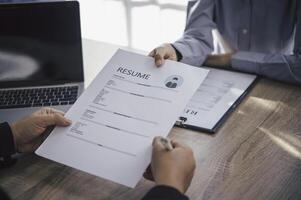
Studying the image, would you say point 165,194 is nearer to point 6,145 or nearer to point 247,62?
point 6,145

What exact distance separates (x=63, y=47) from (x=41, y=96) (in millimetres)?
176

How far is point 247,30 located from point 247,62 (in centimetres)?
23

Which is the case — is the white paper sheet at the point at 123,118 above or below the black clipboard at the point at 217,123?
above

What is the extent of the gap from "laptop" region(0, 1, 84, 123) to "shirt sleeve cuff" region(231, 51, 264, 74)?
1.70ft

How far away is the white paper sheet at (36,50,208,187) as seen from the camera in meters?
0.86

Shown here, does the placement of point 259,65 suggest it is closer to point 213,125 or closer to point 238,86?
point 238,86

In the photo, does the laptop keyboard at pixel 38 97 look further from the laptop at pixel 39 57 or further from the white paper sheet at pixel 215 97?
the white paper sheet at pixel 215 97

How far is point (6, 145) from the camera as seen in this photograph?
97cm

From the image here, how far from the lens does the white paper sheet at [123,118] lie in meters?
0.86

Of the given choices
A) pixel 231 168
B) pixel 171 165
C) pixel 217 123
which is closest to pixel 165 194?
pixel 171 165

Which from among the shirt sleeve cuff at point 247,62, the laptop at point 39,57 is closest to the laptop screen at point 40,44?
the laptop at point 39,57

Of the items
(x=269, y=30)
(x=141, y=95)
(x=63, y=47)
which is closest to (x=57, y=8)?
(x=63, y=47)

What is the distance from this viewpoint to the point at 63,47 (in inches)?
51.3

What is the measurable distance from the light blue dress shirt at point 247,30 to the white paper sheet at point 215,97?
69 mm
